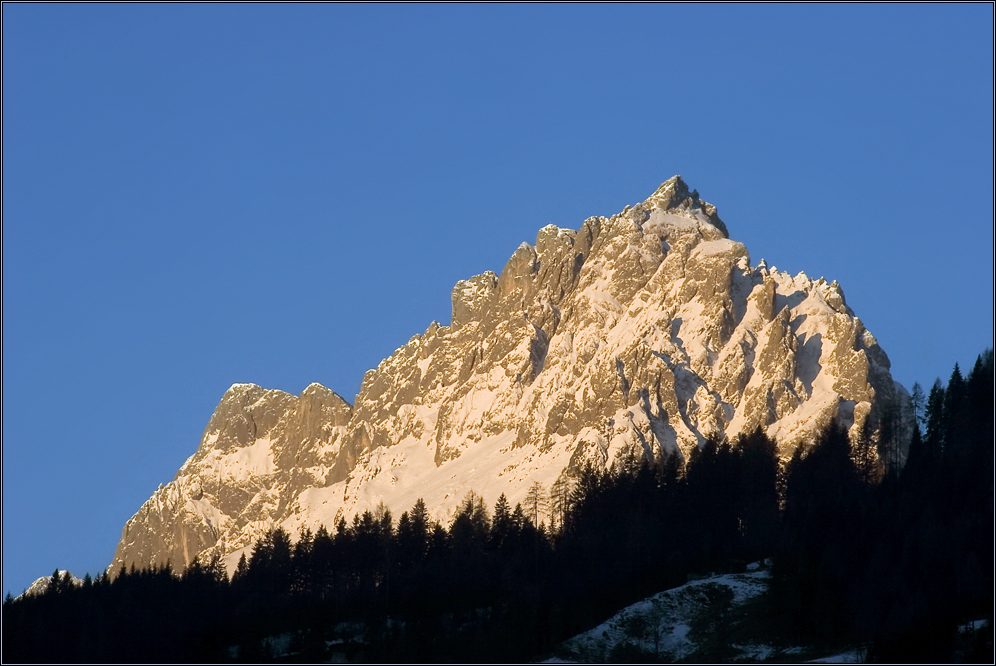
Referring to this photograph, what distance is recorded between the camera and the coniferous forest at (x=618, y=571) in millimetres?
104062

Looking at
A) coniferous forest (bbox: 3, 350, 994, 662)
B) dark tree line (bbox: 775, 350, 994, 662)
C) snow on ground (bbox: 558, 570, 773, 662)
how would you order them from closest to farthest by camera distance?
dark tree line (bbox: 775, 350, 994, 662), coniferous forest (bbox: 3, 350, 994, 662), snow on ground (bbox: 558, 570, 773, 662)

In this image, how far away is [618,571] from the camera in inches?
5054

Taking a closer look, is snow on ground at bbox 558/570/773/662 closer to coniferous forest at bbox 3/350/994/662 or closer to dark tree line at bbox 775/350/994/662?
coniferous forest at bbox 3/350/994/662

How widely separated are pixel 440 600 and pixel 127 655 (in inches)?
958

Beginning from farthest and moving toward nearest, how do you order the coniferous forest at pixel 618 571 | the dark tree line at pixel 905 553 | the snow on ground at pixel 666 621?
the snow on ground at pixel 666 621 < the coniferous forest at pixel 618 571 < the dark tree line at pixel 905 553

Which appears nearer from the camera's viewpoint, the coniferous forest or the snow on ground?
the coniferous forest

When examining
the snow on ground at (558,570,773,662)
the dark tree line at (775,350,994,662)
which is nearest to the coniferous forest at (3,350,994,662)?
the dark tree line at (775,350,994,662)

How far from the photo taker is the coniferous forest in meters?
104

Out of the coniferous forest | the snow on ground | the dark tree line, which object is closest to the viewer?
the dark tree line

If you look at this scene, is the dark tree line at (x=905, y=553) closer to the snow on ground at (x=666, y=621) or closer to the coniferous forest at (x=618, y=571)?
the coniferous forest at (x=618, y=571)

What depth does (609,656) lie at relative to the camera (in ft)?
363

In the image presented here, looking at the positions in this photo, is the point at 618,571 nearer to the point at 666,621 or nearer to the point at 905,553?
the point at 666,621

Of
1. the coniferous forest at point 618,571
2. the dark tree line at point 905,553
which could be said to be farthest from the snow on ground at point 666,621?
the dark tree line at point 905,553

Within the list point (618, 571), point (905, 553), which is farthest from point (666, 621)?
point (905, 553)
